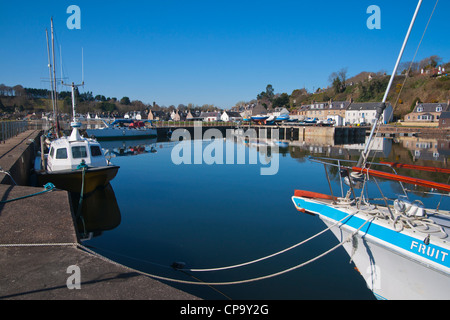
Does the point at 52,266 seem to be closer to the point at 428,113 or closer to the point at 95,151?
the point at 95,151

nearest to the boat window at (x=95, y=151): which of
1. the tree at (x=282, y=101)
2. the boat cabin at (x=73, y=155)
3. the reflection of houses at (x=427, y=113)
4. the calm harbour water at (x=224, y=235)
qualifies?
the boat cabin at (x=73, y=155)

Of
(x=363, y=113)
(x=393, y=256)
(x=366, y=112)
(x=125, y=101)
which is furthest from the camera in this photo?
(x=125, y=101)

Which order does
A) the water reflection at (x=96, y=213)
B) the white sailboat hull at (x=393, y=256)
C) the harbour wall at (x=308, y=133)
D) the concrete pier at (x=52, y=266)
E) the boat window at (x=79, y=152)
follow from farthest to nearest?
the harbour wall at (x=308, y=133) → the boat window at (x=79, y=152) → the water reflection at (x=96, y=213) → the white sailboat hull at (x=393, y=256) → the concrete pier at (x=52, y=266)

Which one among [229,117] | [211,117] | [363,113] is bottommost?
[363,113]

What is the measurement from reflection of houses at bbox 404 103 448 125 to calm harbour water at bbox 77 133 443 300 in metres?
76.6

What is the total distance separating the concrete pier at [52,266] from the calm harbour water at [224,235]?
278 centimetres

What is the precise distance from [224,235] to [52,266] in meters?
7.00

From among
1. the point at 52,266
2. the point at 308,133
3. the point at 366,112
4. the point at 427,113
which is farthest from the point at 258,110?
the point at 52,266

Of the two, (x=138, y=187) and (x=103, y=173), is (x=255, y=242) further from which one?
(x=138, y=187)

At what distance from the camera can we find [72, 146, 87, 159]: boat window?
54.2 feet

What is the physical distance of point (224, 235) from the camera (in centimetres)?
1179

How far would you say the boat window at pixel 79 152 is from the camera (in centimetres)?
1653

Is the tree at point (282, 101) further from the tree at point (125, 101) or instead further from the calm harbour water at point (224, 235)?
the calm harbour water at point (224, 235)
